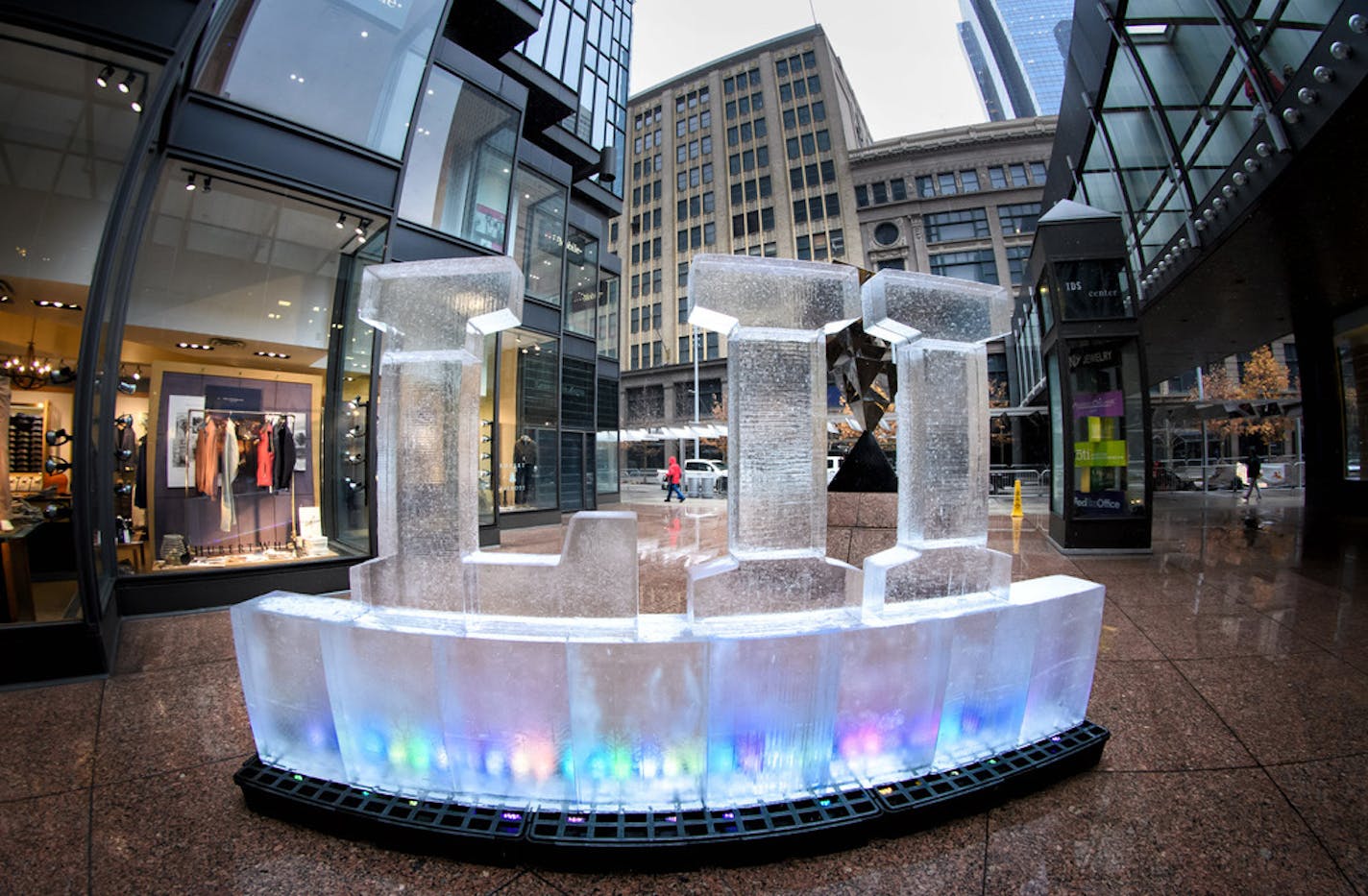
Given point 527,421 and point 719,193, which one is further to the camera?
point 719,193

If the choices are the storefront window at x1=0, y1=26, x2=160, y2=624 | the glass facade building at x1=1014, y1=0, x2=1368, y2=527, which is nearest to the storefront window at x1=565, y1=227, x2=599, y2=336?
the storefront window at x1=0, y1=26, x2=160, y2=624

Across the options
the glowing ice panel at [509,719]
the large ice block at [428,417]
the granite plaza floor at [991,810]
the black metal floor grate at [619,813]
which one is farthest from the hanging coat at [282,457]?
the glowing ice panel at [509,719]

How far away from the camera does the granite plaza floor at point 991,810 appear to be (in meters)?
1.73

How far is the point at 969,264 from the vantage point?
132 feet

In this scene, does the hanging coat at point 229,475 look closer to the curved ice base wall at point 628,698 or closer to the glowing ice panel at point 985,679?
the curved ice base wall at point 628,698

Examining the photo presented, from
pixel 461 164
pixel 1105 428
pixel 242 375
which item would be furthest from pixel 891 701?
pixel 461 164

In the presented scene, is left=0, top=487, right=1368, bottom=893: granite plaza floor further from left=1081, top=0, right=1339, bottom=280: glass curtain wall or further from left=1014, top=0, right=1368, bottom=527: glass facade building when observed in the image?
left=1081, top=0, right=1339, bottom=280: glass curtain wall

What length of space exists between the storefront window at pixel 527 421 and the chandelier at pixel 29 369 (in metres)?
7.54

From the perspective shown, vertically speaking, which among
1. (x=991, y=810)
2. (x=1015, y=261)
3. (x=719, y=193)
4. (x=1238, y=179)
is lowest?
(x=991, y=810)

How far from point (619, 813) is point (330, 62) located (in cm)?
896

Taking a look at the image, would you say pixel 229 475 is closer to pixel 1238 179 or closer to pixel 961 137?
pixel 1238 179

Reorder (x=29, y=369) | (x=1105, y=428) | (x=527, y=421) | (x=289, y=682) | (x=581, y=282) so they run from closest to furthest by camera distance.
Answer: (x=289, y=682) → (x=29, y=369) → (x=1105, y=428) → (x=527, y=421) → (x=581, y=282)

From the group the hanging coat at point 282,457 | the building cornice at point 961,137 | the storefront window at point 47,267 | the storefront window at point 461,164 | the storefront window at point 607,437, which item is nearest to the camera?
the storefront window at point 47,267

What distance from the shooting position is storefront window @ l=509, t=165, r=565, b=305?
12.8 meters
